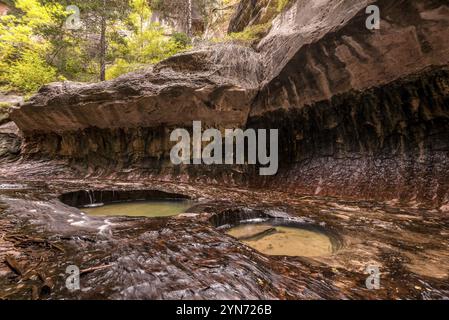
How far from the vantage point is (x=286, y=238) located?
3969mm

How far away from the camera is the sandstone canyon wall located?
5398 millimetres

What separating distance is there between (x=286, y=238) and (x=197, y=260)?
1.87m

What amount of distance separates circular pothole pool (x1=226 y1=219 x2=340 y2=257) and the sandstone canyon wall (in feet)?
9.13

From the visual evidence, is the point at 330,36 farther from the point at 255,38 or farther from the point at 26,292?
the point at 26,292

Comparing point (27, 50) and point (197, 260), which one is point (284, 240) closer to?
point (197, 260)

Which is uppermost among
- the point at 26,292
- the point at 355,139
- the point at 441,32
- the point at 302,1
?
the point at 302,1

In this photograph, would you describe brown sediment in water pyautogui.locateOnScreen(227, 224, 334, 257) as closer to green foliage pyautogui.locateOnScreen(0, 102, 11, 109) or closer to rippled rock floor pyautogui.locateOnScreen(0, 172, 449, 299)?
rippled rock floor pyautogui.locateOnScreen(0, 172, 449, 299)

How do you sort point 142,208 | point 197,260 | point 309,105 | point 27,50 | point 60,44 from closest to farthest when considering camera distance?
point 197,260
point 142,208
point 309,105
point 27,50
point 60,44

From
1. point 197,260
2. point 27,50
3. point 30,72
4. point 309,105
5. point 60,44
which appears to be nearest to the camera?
point 197,260

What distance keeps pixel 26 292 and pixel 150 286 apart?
939 millimetres

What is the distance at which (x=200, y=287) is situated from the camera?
2068mm

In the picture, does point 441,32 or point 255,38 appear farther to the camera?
point 255,38

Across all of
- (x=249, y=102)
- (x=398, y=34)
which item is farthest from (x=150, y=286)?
(x=249, y=102)

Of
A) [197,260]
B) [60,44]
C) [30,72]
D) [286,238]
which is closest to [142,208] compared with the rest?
[286,238]
